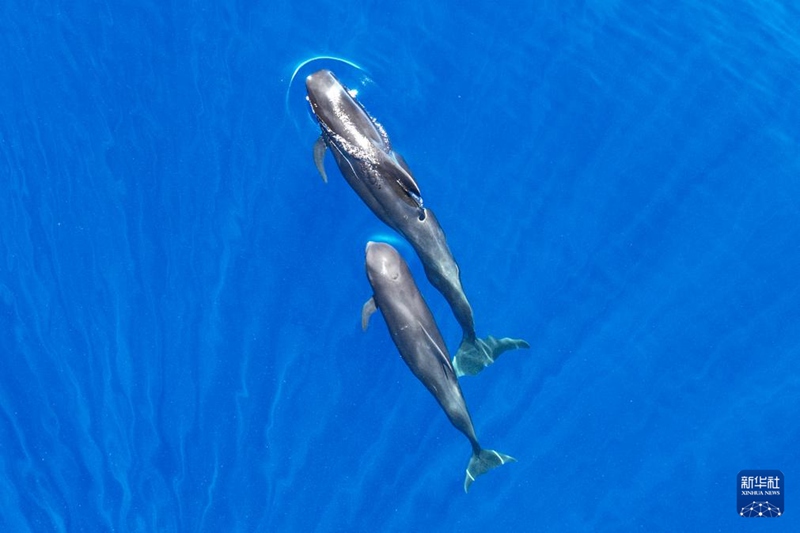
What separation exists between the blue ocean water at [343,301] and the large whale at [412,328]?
2.67 ft

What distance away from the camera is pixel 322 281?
10.4 m

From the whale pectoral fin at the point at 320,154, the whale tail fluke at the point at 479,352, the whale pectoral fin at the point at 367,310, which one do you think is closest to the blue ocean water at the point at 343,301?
the whale tail fluke at the point at 479,352

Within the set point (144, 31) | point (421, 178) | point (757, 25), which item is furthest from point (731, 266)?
point (144, 31)

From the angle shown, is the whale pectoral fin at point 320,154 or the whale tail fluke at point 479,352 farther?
the whale tail fluke at point 479,352

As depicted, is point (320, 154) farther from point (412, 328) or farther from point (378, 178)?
point (412, 328)

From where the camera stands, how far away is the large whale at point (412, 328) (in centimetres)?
907

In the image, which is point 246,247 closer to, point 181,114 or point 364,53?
point 181,114

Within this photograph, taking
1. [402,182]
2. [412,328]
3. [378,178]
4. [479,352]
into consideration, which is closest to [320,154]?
[378,178]

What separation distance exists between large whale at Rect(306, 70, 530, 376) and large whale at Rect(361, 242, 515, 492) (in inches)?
15.5

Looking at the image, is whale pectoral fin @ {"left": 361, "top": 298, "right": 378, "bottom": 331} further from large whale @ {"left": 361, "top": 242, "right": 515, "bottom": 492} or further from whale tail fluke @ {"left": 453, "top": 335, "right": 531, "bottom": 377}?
whale tail fluke @ {"left": 453, "top": 335, "right": 531, "bottom": 377}

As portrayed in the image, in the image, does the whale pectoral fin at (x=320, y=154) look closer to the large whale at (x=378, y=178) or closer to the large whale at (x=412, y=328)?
the large whale at (x=378, y=178)

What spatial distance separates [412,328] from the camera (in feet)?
29.7

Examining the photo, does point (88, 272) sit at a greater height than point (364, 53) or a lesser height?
lesser

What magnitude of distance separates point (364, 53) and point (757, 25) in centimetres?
560
